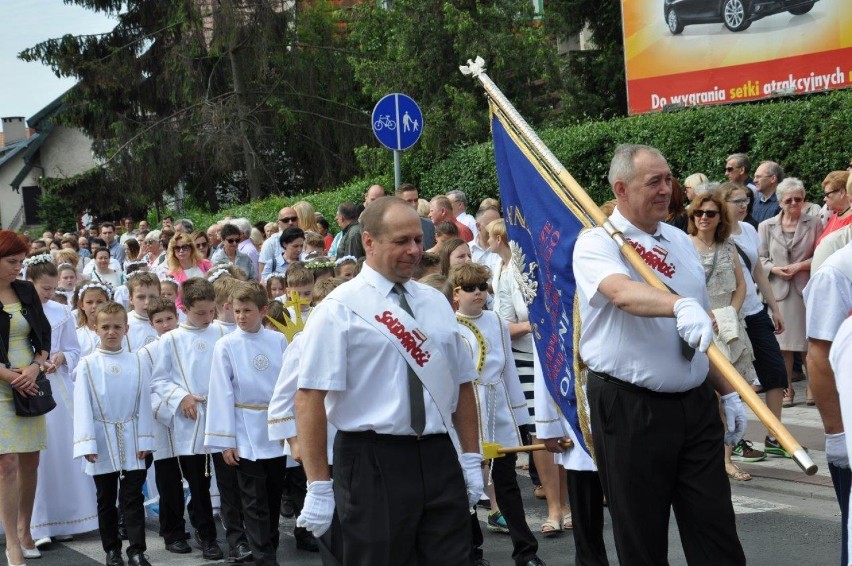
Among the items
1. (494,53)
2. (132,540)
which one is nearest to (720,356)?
(132,540)

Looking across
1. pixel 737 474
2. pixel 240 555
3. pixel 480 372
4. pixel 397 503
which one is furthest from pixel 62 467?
pixel 397 503

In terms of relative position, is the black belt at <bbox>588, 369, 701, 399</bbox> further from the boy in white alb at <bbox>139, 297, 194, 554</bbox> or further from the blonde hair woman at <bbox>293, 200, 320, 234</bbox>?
the blonde hair woman at <bbox>293, 200, 320, 234</bbox>

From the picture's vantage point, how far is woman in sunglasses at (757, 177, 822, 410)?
438 inches

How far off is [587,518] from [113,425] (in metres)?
3.30

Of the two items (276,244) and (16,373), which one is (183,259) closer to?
(276,244)

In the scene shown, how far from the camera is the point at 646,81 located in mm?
19875

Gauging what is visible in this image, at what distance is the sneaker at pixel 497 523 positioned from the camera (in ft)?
26.6

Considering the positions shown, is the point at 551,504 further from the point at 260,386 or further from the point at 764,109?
the point at 764,109

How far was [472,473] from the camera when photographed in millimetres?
5070

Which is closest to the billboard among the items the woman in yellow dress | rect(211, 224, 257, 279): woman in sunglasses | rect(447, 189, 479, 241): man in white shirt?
rect(447, 189, 479, 241): man in white shirt

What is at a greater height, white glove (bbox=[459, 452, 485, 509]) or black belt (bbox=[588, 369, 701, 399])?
black belt (bbox=[588, 369, 701, 399])

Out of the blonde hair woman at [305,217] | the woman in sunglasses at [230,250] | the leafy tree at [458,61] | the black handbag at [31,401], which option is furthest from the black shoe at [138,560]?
the leafy tree at [458,61]

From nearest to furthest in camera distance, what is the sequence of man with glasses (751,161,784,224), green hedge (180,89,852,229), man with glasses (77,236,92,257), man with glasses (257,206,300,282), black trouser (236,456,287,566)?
1. black trouser (236,456,287,566)
2. man with glasses (751,161,784,224)
3. green hedge (180,89,852,229)
4. man with glasses (257,206,300,282)
5. man with glasses (77,236,92,257)

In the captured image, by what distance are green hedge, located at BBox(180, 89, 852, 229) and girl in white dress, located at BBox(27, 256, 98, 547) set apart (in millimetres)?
8144
